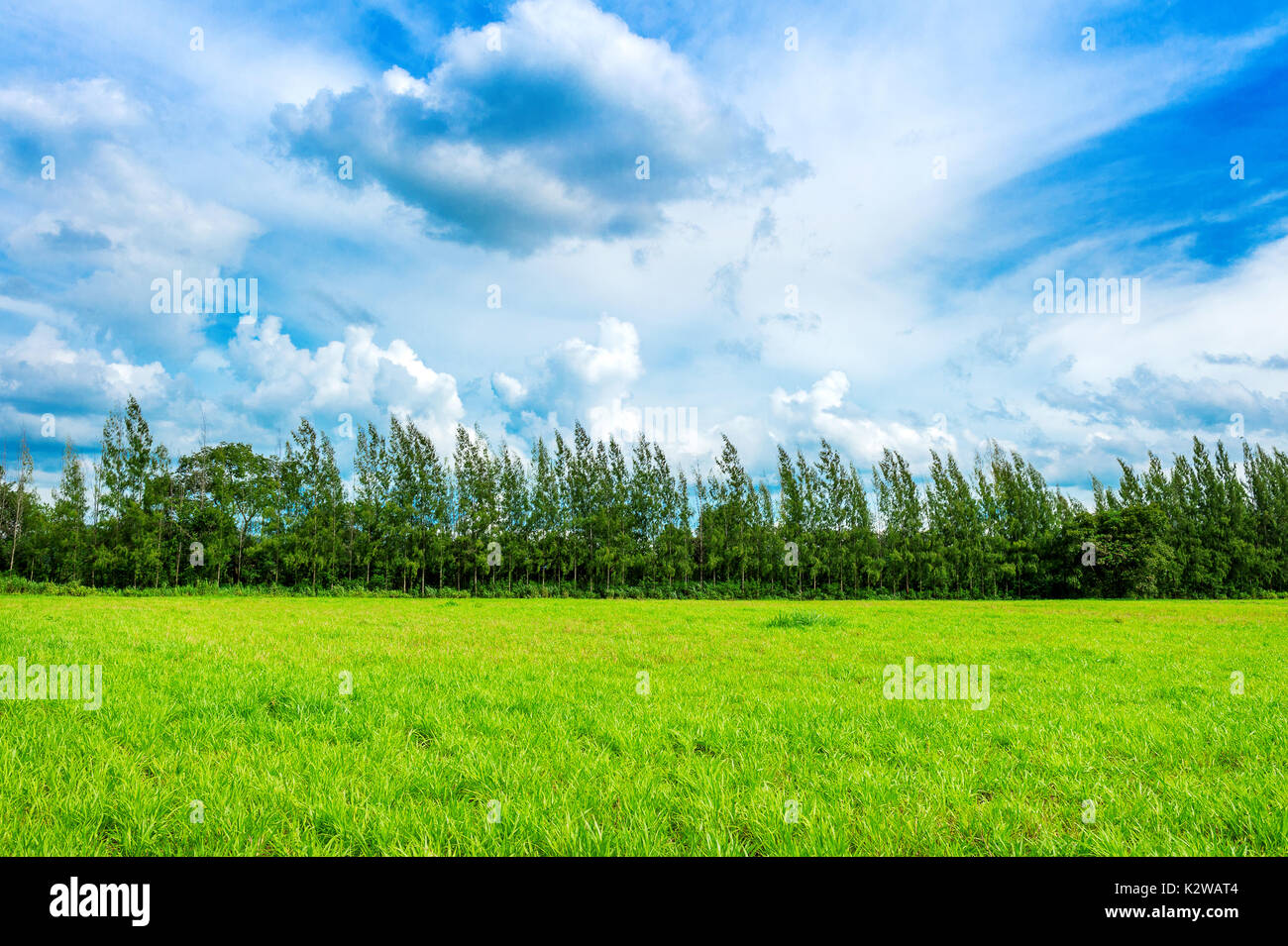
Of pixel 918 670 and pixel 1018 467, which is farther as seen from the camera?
pixel 1018 467

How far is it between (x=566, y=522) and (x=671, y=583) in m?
11.8

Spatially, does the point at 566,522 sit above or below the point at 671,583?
above

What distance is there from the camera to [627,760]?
5320 mm

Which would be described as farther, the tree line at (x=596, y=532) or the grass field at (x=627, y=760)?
the tree line at (x=596, y=532)

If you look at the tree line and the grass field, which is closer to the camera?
the grass field

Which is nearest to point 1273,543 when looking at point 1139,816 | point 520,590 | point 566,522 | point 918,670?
point 566,522

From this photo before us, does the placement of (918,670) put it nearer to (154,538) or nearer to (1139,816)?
(1139,816)

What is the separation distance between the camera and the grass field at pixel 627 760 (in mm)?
3912

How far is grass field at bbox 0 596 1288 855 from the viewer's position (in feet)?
12.8

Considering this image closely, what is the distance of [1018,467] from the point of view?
6775 centimetres

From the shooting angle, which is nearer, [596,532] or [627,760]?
[627,760]

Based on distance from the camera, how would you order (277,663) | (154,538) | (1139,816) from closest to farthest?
(1139,816) → (277,663) → (154,538)
